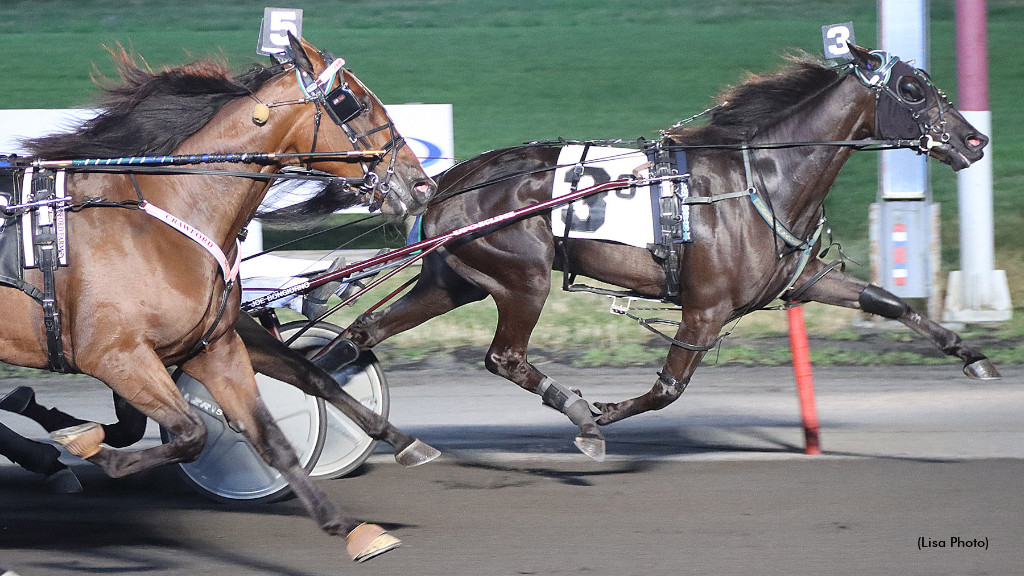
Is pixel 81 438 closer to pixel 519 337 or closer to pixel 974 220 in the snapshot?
pixel 519 337

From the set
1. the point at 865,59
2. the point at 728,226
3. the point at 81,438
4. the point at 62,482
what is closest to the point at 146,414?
the point at 81,438

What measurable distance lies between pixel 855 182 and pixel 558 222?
914 cm

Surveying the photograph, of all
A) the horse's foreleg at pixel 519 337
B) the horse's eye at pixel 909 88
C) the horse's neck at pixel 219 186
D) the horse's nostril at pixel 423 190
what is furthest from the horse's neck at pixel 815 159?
the horse's neck at pixel 219 186

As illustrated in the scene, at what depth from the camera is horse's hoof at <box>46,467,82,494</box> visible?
203 inches

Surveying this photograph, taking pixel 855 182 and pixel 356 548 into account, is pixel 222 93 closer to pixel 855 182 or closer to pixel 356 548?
pixel 356 548

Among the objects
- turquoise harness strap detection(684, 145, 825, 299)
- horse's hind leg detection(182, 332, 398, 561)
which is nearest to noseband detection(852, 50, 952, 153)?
turquoise harness strap detection(684, 145, 825, 299)

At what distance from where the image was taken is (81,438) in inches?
158

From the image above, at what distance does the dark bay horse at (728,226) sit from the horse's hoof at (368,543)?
147 centimetres

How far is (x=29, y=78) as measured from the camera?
1719 cm

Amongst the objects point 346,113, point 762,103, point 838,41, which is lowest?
point 762,103

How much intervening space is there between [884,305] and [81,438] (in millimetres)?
3544

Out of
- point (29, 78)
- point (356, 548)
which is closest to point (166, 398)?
point (356, 548)

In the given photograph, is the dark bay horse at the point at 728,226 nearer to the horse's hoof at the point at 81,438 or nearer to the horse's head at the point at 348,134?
the horse's head at the point at 348,134

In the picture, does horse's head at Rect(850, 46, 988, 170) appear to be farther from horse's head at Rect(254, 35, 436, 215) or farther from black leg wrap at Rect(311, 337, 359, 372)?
black leg wrap at Rect(311, 337, 359, 372)
